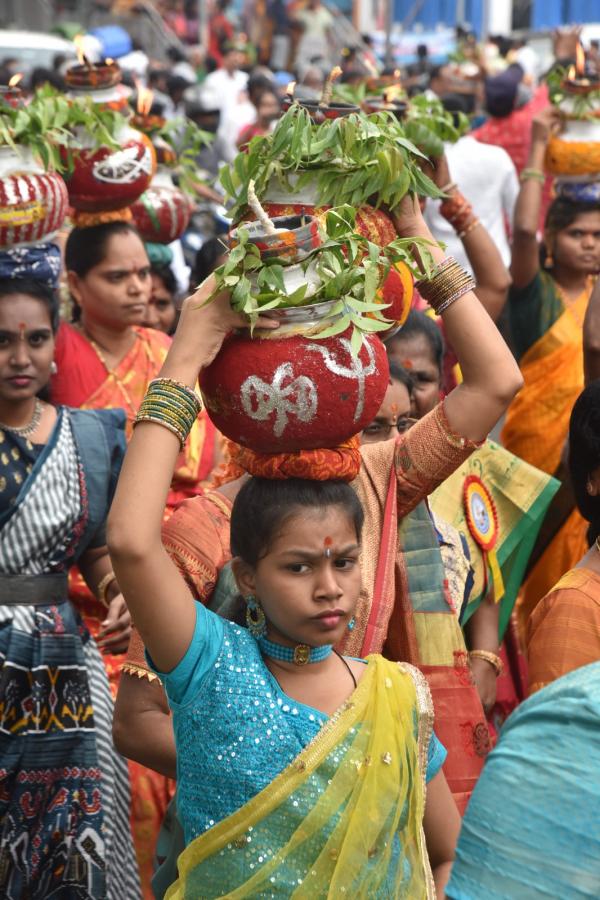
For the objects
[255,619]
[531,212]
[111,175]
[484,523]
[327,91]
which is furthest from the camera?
[531,212]

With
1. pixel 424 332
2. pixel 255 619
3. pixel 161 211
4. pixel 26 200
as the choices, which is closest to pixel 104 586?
pixel 26 200

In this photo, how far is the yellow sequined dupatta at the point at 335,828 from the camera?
8.10 ft

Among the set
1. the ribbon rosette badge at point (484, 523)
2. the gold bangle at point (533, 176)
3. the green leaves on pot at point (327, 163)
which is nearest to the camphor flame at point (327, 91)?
the green leaves on pot at point (327, 163)

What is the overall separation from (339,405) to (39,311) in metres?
1.87

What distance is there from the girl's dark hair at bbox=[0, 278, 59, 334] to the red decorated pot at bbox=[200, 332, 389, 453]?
1.74 metres

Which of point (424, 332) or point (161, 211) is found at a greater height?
point (424, 332)

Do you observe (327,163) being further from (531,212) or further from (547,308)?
(547,308)

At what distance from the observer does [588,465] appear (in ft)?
10.7

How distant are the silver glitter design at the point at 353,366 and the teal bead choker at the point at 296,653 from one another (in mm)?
418

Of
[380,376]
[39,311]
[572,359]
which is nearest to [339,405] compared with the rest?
[380,376]

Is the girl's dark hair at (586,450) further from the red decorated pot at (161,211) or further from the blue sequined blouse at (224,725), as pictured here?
the red decorated pot at (161,211)

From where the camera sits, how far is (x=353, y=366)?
8.59 feet

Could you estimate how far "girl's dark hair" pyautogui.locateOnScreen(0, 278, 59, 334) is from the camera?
14.0ft

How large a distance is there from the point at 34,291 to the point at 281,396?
6.29 ft
